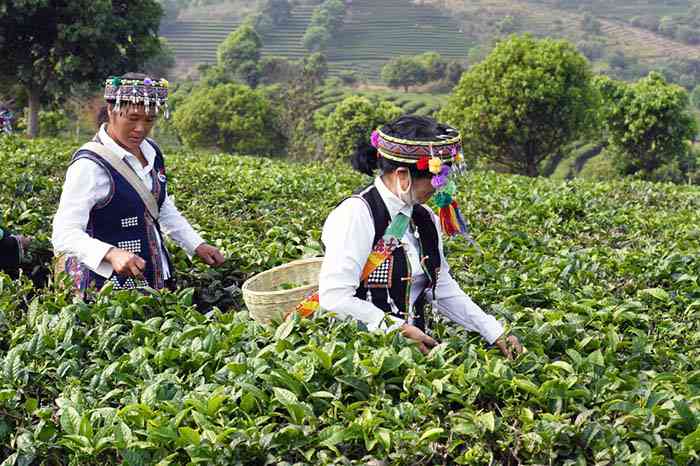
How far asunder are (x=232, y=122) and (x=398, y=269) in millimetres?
52249

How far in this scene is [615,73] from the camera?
104 metres

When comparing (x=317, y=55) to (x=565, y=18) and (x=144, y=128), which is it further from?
(x=144, y=128)

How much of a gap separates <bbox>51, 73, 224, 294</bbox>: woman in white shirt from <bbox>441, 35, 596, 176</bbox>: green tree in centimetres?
2746

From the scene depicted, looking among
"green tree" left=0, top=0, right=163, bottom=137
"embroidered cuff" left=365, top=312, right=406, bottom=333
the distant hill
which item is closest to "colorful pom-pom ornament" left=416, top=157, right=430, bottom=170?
"embroidered cuff" left=365, top=312, right=406, bottom=333

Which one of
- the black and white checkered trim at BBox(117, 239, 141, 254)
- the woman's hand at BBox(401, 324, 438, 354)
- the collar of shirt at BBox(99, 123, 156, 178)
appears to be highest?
the collar of shirt at BBox(99, 123, 156, 178)

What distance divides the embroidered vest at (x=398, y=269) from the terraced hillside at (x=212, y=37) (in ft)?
363

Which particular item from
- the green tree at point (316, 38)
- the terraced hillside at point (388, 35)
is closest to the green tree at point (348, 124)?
the terraced hillside at point (388, 35)

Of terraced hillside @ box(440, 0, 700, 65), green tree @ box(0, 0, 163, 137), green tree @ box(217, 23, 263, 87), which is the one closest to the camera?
green tree @ box(0, 0, 163, 137)

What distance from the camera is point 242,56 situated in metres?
91.8

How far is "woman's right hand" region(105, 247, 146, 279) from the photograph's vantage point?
3561mm

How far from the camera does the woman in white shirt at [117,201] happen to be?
3.68m

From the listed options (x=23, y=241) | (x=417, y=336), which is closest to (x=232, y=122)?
(x=23, y=241)

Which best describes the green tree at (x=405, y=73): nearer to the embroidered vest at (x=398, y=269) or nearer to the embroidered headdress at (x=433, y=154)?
the embroidered vest at (x=398, y=269)

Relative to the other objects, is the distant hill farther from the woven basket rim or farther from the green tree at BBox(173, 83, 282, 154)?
the woven basket rim
